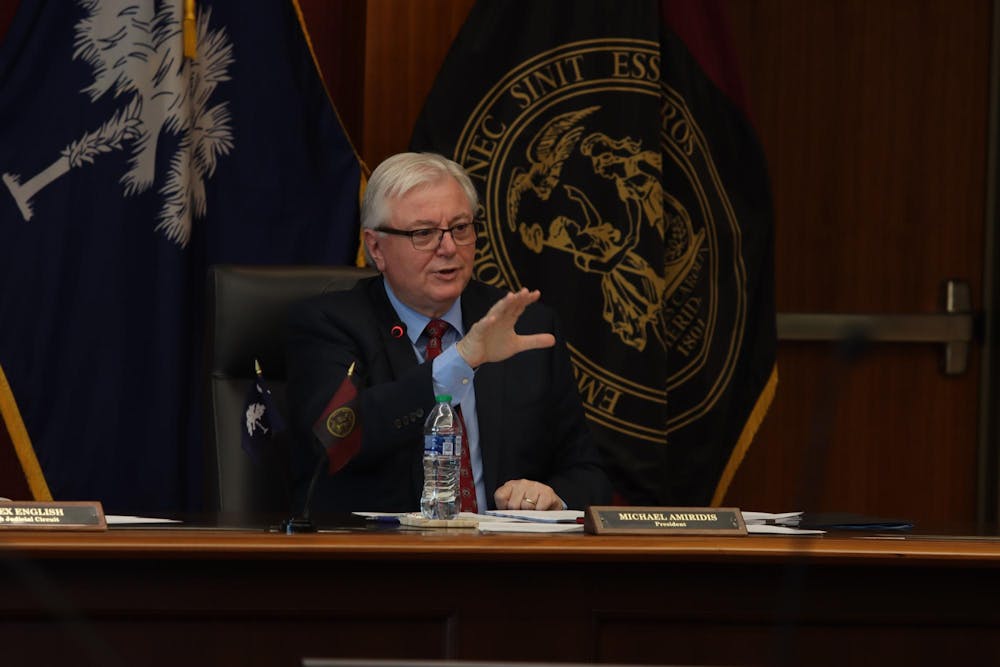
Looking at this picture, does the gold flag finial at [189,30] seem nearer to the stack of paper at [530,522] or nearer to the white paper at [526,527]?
the stack of paper at [530,522]

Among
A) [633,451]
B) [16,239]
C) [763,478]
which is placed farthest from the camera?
[763,478]

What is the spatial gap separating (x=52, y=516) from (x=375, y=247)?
113 centimetres

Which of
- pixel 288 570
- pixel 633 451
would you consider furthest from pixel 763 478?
pixel 288 570

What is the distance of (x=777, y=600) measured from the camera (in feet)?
6.01

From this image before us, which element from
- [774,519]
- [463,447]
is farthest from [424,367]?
[774,519]

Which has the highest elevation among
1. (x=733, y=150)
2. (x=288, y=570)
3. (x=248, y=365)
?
(x=733, y=150)

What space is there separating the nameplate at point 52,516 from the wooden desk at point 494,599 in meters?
0.08

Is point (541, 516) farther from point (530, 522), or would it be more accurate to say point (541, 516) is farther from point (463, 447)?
point (463, 447)

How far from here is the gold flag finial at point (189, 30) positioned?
11.5ft

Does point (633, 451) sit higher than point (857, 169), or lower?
lower

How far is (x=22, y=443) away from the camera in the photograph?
3455mm

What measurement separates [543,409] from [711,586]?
41.0 inches

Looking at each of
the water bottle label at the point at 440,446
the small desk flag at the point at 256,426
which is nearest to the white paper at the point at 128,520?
the water bottle label at the point at 440,446

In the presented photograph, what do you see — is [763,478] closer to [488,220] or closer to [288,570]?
[488,220]
